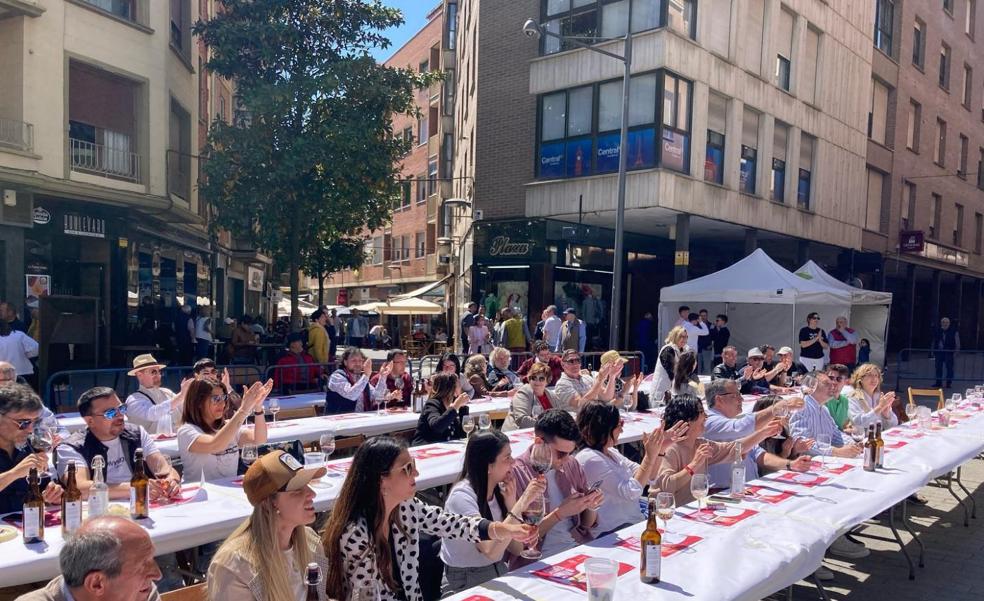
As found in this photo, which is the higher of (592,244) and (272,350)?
(592,244)

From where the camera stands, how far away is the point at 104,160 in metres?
15.2

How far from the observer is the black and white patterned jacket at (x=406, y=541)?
10.2 ft

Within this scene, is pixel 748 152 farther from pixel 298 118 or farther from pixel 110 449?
pixel 110 449

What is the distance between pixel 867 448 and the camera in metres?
5.59

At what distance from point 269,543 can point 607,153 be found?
16209 mm

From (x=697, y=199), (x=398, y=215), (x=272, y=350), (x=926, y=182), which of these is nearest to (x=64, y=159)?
(x=272, y=350)

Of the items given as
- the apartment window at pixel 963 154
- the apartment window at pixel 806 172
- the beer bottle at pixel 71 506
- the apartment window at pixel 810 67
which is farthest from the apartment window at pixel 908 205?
the beer bottle at pixel 71 506

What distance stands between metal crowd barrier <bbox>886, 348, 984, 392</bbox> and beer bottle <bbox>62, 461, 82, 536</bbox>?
54.0 feet

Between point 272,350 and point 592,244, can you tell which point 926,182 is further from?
point 272,350

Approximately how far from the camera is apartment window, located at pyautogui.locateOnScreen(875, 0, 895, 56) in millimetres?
25703

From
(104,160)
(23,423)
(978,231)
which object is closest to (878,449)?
(23,423)

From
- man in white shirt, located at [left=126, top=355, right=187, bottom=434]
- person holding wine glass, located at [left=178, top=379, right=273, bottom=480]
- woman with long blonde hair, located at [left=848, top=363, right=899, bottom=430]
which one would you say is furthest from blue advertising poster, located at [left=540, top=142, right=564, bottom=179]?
person holding wine glass, located at [left=178, top=379, right=273, bottom=480]

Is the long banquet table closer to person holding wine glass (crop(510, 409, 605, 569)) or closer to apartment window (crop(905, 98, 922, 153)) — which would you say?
person holding wine glass (crop(510, 409, 605, 569))

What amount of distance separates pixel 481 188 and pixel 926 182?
791 inches
